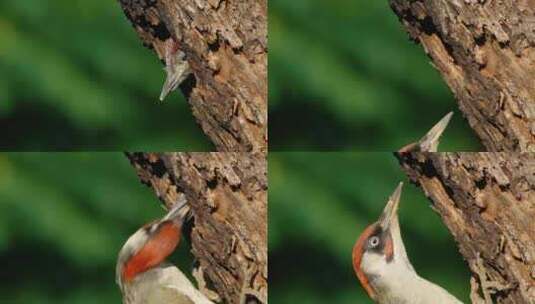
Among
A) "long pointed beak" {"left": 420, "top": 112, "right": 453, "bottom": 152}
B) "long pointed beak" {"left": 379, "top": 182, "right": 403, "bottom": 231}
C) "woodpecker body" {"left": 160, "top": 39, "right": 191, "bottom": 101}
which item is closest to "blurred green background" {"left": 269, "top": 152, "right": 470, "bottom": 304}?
"long pointed beak" {"left": 379, "top": 182, "right": 403, "bottom": 231}

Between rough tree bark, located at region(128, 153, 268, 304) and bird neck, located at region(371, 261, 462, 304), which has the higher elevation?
rough tree bark, located at region(128, 153, 268, 304)

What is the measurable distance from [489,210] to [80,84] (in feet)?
4.52

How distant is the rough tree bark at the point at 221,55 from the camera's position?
14.3ft

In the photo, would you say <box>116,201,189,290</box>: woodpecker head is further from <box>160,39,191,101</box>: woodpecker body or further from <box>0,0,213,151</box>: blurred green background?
<box>160,39,191,101</box>: woodpecker body

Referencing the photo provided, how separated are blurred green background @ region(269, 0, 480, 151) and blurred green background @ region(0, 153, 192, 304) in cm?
51

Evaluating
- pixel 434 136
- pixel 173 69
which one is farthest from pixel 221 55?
pixel 434 136

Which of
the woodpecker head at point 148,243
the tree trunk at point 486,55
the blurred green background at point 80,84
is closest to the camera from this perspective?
the blurred green background at point 80,84

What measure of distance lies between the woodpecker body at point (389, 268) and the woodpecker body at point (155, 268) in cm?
54

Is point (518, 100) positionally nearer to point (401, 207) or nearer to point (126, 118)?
point (401, 207)

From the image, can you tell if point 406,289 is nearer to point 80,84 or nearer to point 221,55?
point 221,55

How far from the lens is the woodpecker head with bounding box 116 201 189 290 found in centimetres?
438

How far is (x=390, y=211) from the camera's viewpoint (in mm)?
4523

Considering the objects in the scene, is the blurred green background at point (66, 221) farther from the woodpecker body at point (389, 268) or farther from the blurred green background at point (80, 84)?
the woodpecker body at point (389, 268)

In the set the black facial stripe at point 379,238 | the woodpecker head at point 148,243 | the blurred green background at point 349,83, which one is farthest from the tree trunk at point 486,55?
the woodpecker head at point 148,243
